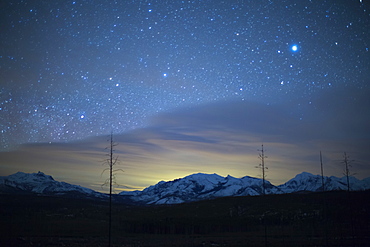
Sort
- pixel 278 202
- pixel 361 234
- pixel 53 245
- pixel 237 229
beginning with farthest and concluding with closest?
pixel 278 202, pixel 237 229, pixel 361 234, pixel 53 245

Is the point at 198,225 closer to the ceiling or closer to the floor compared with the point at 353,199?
closer to the floor

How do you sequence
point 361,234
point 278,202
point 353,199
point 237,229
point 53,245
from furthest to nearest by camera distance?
point 278,202 < point 353,199 < point 237,229 < point 361,234 < point 53,245

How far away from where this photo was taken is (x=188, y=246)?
40.7m

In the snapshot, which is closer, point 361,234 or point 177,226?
point 361,234

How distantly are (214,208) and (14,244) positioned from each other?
73020 millimetres

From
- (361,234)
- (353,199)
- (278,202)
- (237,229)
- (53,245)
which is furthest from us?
(278,202)

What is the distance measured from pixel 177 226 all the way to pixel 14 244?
132 feet

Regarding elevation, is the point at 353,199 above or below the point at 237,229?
above

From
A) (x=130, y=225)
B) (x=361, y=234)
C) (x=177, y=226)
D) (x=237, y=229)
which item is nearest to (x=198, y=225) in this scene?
(x=177, y=226)

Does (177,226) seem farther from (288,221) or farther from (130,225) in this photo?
(288,221)

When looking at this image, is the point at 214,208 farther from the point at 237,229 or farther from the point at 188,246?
the point at 188,246

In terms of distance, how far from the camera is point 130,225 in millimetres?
75312

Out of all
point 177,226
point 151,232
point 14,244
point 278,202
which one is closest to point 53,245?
point 14,244

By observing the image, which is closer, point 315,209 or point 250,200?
point 315,209
